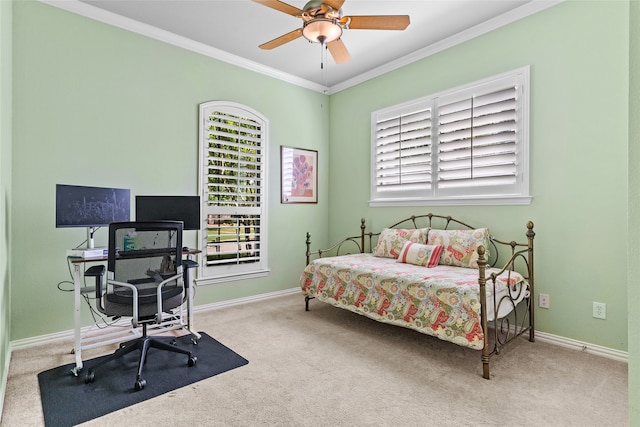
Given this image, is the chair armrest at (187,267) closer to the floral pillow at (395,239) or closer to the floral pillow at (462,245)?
the floral pillow at (395,239)

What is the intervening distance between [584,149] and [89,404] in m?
3.95

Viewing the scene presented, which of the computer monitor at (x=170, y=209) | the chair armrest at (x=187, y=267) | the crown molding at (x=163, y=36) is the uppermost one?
the crown molding at (x=163, y=36)

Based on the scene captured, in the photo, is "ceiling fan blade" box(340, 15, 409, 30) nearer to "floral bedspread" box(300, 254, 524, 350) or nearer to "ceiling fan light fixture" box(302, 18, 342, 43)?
"ceiling fan light fixture" box(302, 18, 342, 43)

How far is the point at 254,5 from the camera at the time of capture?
3029mm

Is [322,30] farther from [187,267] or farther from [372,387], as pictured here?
[372,387]

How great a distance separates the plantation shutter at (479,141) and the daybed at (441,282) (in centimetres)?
49

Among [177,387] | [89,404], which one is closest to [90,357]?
[89,404]

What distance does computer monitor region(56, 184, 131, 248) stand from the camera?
259 centimetres

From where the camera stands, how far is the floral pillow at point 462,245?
320cm

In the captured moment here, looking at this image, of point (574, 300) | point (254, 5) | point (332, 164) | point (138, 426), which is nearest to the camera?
point (138, 426)

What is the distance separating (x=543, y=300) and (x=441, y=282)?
44.1 inches

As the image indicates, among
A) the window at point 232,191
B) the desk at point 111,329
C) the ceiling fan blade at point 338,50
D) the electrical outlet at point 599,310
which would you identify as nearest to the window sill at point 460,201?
the electrical outlet at point 599,310

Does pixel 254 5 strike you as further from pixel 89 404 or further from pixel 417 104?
pixel 89 404

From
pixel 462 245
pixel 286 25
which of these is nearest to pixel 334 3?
pixel 286 25
